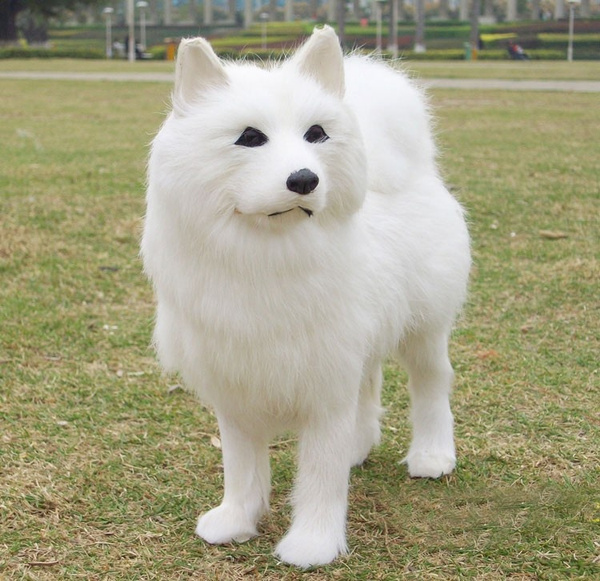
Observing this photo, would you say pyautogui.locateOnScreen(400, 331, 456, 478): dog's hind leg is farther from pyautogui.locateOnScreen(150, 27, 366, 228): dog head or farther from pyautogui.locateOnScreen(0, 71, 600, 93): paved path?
pyautogui.locateOnScreen(0, 71, 600, 93): paved path

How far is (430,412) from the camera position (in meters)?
3.28

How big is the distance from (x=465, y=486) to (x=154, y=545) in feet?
3.54

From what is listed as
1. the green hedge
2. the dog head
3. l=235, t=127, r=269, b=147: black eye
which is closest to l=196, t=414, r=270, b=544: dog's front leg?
the dog head

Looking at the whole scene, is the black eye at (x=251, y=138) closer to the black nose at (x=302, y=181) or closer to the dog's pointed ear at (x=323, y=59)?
the black nose at (x=302, y=181)

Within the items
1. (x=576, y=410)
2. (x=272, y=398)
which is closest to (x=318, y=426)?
(x=272, y=398)

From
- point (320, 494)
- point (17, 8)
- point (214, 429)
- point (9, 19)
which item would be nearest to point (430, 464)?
point (320, 494)

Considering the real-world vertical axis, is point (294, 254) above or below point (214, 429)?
above

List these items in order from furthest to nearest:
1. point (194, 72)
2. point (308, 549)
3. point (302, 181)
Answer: point (308, 549) → point (194, 72) → point (302, 181)

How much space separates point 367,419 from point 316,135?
131 centimetres

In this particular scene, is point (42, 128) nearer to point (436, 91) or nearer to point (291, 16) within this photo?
point (436, 91)

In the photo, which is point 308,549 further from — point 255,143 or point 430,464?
point 255,143

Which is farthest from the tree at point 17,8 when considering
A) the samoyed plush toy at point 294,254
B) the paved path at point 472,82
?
the samoyed plush toy at point 294,254

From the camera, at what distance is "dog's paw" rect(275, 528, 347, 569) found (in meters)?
2.64

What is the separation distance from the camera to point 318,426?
264cm
